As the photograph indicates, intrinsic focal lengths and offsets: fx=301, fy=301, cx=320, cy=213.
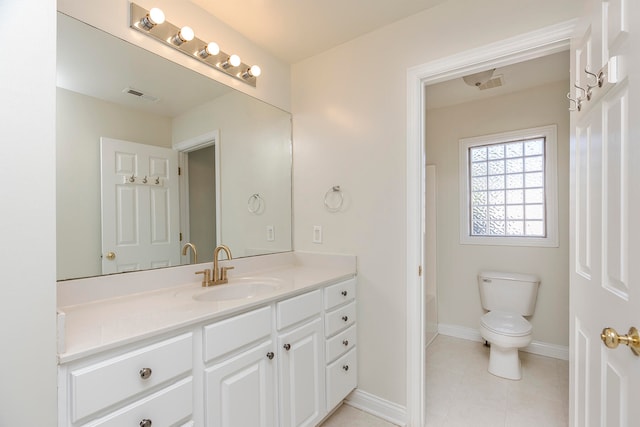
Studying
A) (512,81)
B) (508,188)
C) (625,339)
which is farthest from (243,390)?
(512,81)

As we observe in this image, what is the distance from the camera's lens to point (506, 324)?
234cm

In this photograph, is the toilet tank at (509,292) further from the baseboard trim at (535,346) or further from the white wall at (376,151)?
the white wall at (376,151)

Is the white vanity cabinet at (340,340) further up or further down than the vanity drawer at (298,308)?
further down

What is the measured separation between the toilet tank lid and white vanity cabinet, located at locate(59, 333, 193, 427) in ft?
8.65

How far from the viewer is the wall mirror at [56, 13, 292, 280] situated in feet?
4.18

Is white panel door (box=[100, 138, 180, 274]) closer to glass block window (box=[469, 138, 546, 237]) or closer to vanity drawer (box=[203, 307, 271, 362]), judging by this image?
vanity drawer (box=[203, 307, 271, 362])

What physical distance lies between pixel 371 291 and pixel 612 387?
117cm

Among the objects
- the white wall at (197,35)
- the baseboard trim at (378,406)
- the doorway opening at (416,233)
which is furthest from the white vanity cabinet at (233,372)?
the white wall at (197,35)

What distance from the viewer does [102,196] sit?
137 centimetres

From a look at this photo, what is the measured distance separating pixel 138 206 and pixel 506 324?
8.70 ft

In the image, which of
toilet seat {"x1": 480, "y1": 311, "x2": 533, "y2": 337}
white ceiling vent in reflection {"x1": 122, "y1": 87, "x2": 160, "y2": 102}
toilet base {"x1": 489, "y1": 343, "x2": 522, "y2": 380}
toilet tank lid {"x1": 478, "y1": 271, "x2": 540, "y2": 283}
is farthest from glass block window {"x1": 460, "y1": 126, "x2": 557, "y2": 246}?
white ceiling vent in reflection {"x1": 122, "y1": 87, "x2": 160, "y2": 102}

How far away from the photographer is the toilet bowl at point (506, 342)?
2.20m

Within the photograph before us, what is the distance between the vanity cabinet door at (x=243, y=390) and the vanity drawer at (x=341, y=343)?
44 centimetres

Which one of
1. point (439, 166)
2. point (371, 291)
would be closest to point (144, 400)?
point (371, 291)
